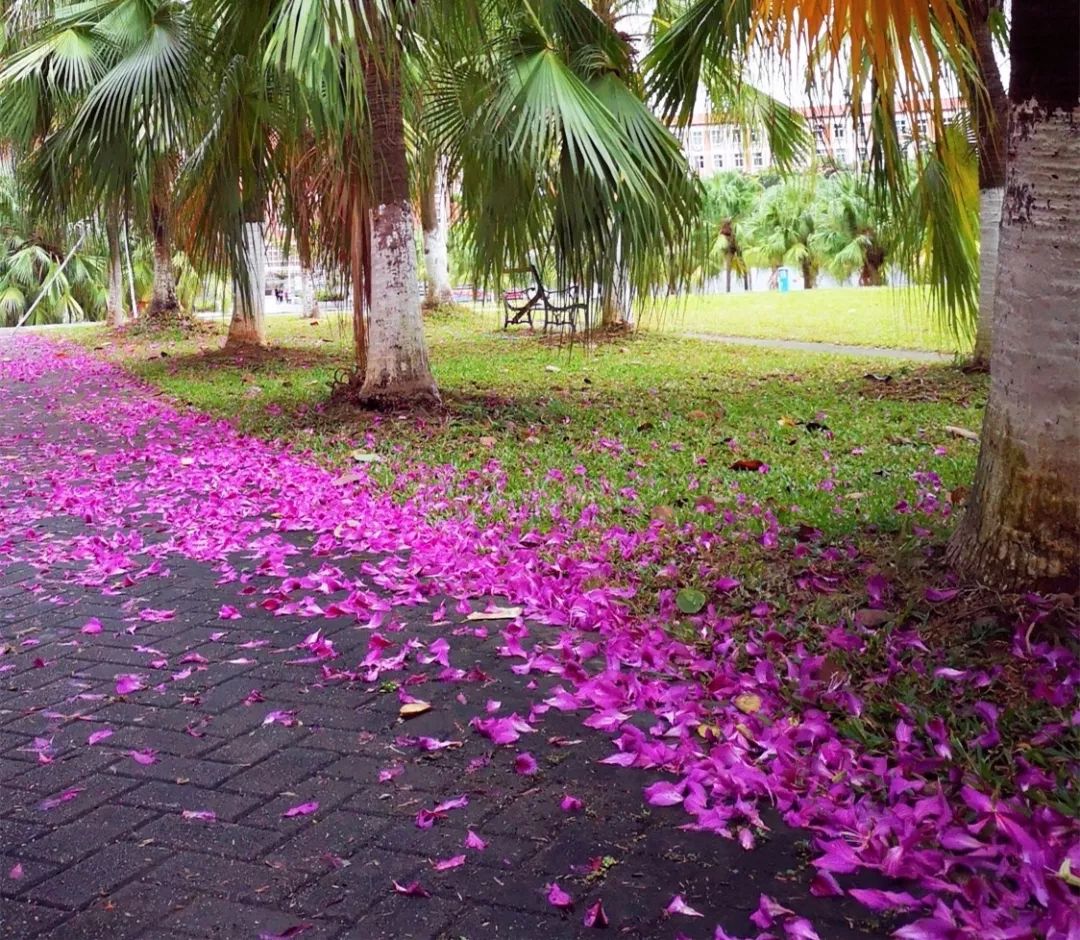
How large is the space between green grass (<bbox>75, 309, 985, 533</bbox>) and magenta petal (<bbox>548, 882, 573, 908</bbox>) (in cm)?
263

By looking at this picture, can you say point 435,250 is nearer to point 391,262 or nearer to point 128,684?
point 391,262

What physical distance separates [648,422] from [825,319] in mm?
11518

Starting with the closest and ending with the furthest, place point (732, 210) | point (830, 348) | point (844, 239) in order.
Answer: point (830, 348), point (844, 239), point (732, 210)

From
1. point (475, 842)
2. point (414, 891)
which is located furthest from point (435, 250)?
point (414, 891)

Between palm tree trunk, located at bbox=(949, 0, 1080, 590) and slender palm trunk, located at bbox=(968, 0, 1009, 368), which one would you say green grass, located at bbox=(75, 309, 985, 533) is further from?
palm tree trunk, located at bbox=(949, 0, 1080, 590)

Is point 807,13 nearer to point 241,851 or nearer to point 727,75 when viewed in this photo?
point 241,851

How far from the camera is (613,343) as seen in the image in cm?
1414

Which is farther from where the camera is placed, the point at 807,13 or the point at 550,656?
the point at 550,656

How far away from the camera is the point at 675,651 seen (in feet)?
11.3

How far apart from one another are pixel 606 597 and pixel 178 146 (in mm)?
6526

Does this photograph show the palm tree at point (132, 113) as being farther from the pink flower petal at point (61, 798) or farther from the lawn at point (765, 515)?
the pink flower petal at point (61, 798)

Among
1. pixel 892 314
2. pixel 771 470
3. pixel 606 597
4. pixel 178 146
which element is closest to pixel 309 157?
pixel 178 146

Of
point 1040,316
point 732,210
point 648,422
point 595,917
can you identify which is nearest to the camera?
point 595,917

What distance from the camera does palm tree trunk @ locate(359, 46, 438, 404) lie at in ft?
25.7
